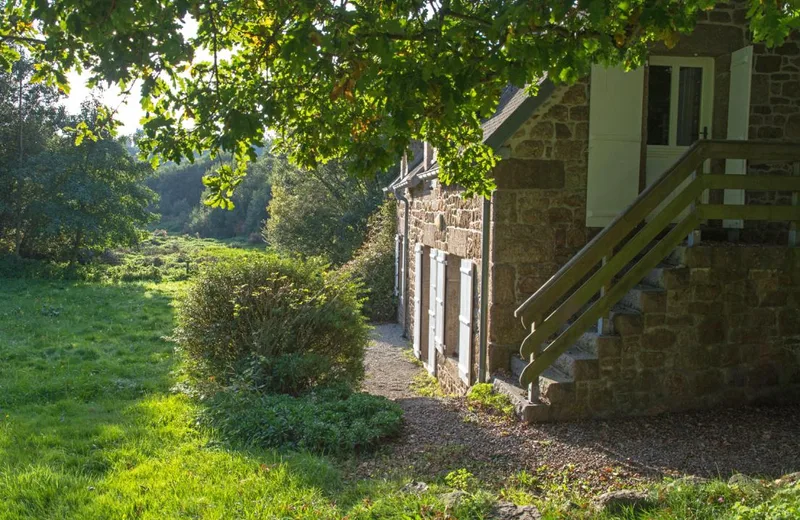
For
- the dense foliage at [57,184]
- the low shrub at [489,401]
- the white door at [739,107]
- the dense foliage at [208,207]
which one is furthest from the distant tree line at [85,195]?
the white door at [739,107]

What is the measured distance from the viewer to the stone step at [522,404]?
20.4ft

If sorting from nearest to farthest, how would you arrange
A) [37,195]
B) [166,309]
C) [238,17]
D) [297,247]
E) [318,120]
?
[238,17] → [318,120] → [166,309] → [37,195] → [297,247]

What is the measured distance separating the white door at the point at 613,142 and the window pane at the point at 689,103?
776mm

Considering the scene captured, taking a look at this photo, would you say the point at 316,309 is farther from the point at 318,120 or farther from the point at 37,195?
the point at 37,195

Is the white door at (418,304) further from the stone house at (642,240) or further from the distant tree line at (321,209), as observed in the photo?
the distant tree line at (321,209)

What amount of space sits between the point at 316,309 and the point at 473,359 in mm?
2011

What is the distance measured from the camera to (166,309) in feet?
56.6

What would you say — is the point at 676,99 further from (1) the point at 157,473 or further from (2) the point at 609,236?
(1) the point at 157,473

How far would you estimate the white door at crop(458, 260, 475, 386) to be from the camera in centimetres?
819

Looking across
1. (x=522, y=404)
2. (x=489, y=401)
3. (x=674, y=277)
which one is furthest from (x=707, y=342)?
(x=489, y=401)

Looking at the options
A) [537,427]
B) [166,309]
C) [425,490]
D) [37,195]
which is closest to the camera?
[425,490]

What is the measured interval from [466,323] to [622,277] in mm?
2571

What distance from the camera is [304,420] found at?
19.9 feet

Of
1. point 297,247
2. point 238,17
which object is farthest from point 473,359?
point 297,247
